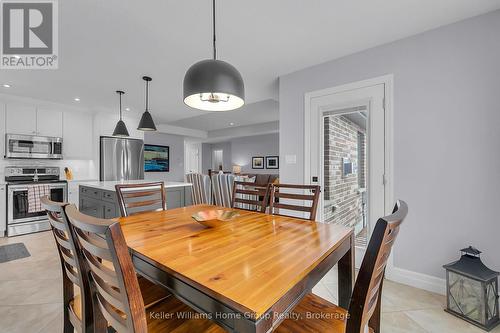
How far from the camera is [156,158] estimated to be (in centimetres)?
706

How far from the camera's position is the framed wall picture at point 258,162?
8.33 m

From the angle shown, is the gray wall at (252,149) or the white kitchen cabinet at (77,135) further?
the gray wall at (252,149)

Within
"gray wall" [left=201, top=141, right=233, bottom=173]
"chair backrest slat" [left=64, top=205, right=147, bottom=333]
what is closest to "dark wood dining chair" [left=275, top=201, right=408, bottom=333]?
"chair backrest slat" [left=64, top=205, right=147, bottom=333]

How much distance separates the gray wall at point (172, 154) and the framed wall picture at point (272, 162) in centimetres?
305

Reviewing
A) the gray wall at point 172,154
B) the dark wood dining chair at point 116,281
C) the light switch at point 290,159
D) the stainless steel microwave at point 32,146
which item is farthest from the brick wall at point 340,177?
the gray wall at point 172,154

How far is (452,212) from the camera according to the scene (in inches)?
76.5

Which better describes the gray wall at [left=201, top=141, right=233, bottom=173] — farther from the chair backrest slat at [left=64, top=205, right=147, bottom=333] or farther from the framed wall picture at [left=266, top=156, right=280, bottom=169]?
the chair backrest slat at [left=64, top=205, right=147, bottom=333]

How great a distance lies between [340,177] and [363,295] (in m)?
2.15

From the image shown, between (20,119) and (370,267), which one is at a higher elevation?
(20,119)

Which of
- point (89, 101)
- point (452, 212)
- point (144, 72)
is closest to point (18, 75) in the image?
point (89, 101)

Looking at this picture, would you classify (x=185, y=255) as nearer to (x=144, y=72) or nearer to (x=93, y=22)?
(x=93, y=22)

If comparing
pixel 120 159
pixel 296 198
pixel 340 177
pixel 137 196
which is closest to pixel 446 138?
pixel 340 177

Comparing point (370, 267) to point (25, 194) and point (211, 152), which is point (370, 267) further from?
point (211, 152)

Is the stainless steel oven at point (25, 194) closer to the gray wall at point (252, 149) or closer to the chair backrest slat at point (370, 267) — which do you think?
the chair backrest slat at point (370, 267)
